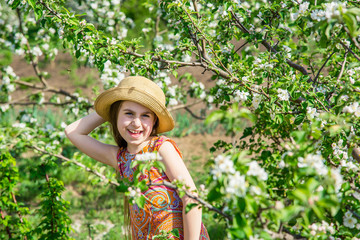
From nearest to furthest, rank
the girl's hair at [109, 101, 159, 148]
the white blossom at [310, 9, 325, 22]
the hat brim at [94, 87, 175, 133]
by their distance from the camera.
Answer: the white blossom at [310, 9, 325, 22] → the hat brim at [94, 87, 175, 133] → the girl's hair at [109, 101, 159, 148]

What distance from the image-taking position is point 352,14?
1.14 m

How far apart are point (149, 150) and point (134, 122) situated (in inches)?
6.3

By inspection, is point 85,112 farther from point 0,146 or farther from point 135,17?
point 135,17

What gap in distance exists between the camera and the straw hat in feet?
6.07

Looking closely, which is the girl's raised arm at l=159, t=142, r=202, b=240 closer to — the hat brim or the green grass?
the hat brim

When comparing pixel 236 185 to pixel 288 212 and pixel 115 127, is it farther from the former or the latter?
pixel 115 127

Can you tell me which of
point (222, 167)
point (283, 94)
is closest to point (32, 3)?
point (283, 94)

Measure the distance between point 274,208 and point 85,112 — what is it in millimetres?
3369

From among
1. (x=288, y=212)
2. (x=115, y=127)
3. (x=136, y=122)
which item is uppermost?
(x=115, y=127)

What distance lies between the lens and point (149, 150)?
1.89 meters

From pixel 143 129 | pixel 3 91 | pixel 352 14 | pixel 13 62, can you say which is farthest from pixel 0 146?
pixel 13 62

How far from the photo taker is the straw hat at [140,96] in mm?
1850

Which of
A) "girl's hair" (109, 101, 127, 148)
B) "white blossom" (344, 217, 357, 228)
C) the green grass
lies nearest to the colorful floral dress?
"girl's hair" (109, 101, 127, 148)

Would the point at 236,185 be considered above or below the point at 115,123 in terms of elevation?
below
